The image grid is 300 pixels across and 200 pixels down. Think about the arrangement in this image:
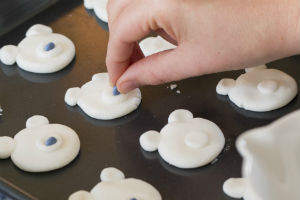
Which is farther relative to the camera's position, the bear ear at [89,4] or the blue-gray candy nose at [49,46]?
the bear ear at [89,4]

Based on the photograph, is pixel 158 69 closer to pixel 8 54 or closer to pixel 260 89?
pixel 260 89

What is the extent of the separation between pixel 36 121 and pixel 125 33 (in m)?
0.22

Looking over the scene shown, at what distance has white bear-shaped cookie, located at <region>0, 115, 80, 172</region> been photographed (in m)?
0.83

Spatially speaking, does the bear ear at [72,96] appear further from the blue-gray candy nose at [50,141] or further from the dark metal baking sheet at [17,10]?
the dark metal baking sheet at [17,10]

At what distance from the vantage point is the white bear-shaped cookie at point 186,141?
818mm

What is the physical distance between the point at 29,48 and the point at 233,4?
0.45m

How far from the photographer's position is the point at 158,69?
85 cm

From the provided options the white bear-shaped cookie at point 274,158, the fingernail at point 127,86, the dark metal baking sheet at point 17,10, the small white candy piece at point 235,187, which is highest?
the white bear-shaped cookie at point 274,158

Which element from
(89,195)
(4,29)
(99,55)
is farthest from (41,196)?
(4,29)

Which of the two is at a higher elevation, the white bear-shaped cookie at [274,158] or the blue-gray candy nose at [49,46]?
the white bear-shaped cookie at [274,158]

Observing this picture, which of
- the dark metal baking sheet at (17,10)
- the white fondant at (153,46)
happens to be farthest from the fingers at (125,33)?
the dark metal baking sheet at (17,10)

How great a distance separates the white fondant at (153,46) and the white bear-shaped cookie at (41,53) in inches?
5.4

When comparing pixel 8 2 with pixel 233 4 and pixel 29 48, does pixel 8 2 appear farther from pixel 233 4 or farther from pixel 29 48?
pixel 233 4

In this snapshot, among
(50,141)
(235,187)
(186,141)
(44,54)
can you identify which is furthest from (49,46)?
(235,187)
